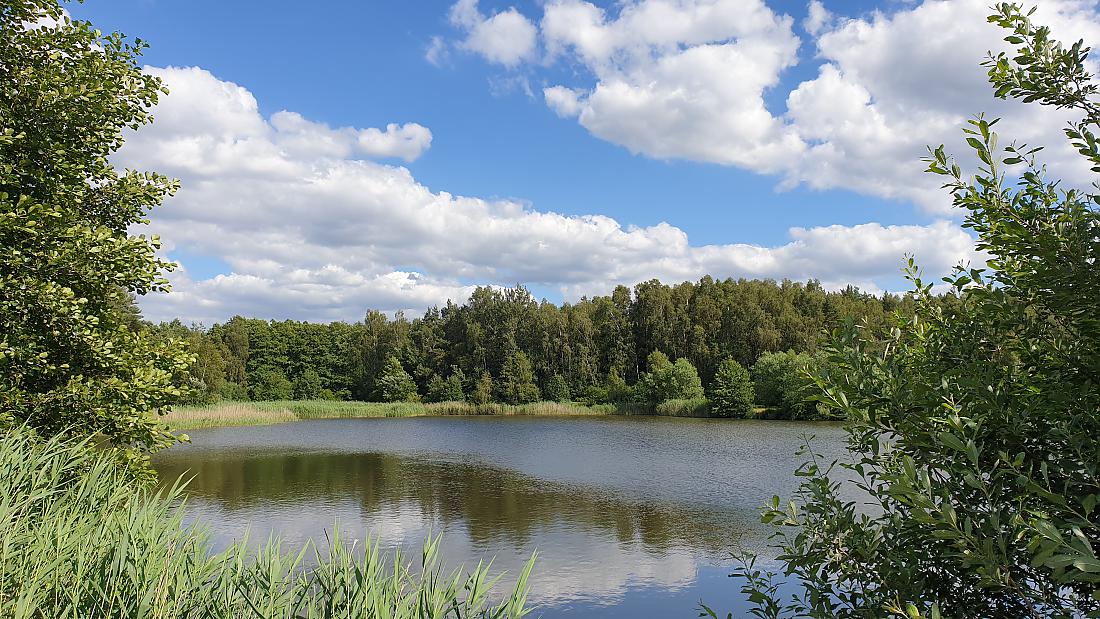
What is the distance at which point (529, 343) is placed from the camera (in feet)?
193

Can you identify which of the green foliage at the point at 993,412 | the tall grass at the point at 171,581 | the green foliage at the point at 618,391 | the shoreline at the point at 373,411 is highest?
the green foliage at the point at 993,412

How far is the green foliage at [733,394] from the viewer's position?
39781mm

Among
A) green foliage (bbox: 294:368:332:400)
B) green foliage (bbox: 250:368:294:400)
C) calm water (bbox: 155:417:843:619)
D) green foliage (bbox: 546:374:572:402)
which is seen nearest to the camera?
calm water (bbox: 155:417:843:619)

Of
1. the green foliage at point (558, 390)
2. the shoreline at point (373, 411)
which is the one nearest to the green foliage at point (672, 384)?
the shoreline at point (373, 411)

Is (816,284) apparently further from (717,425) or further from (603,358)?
(717,425)

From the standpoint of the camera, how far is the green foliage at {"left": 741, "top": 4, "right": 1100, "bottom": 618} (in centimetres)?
197

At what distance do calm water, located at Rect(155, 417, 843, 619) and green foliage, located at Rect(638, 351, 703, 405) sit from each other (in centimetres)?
1573

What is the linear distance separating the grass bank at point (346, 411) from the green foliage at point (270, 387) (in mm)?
15291

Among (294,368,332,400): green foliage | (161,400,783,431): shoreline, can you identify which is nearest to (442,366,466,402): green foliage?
(161,400,783,431): shoreline

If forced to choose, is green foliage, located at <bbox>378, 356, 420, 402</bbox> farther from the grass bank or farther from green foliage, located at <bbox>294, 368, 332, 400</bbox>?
the grass bank

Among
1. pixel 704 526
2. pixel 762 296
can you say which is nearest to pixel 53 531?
pixel 704 526

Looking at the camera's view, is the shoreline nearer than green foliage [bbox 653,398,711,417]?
Yes

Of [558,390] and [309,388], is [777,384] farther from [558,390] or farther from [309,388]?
[309,388]

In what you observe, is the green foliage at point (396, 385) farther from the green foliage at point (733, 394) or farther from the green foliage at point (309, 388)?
the green foliage at point (733, 394)
